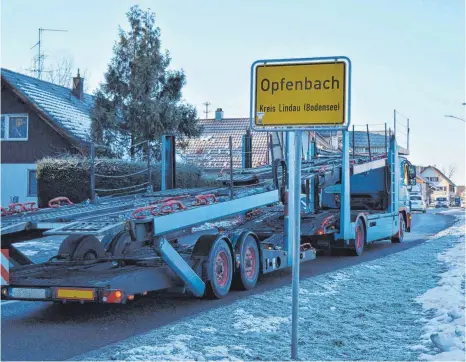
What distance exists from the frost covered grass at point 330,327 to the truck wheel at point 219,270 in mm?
678

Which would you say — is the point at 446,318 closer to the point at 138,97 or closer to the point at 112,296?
the point at 112,296

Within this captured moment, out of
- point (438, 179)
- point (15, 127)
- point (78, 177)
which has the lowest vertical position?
point (438, 179)

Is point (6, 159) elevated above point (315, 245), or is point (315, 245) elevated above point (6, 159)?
point (6, 159)

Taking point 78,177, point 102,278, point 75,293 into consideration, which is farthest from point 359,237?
point 78,177

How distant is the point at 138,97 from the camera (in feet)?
89.8

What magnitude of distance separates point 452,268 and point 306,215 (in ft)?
14.1

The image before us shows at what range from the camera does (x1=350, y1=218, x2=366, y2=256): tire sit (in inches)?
640

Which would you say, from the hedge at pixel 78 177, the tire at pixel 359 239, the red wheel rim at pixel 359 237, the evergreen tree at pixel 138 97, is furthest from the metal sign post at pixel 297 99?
the evergreen tree at pixel 138 97

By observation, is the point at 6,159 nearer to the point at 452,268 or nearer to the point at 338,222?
the point at 338,222

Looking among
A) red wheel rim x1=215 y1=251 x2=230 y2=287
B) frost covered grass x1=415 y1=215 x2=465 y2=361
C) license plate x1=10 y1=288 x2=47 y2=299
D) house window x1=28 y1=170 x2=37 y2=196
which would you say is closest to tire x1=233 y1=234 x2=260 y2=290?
red wheel rim x1=215 y1=251 x2=230 y2=287

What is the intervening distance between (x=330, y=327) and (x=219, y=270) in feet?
8.79

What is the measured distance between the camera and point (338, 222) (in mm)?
15875

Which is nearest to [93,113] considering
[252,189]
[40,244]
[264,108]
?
[40,244]

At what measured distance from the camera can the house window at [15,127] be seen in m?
31.9
